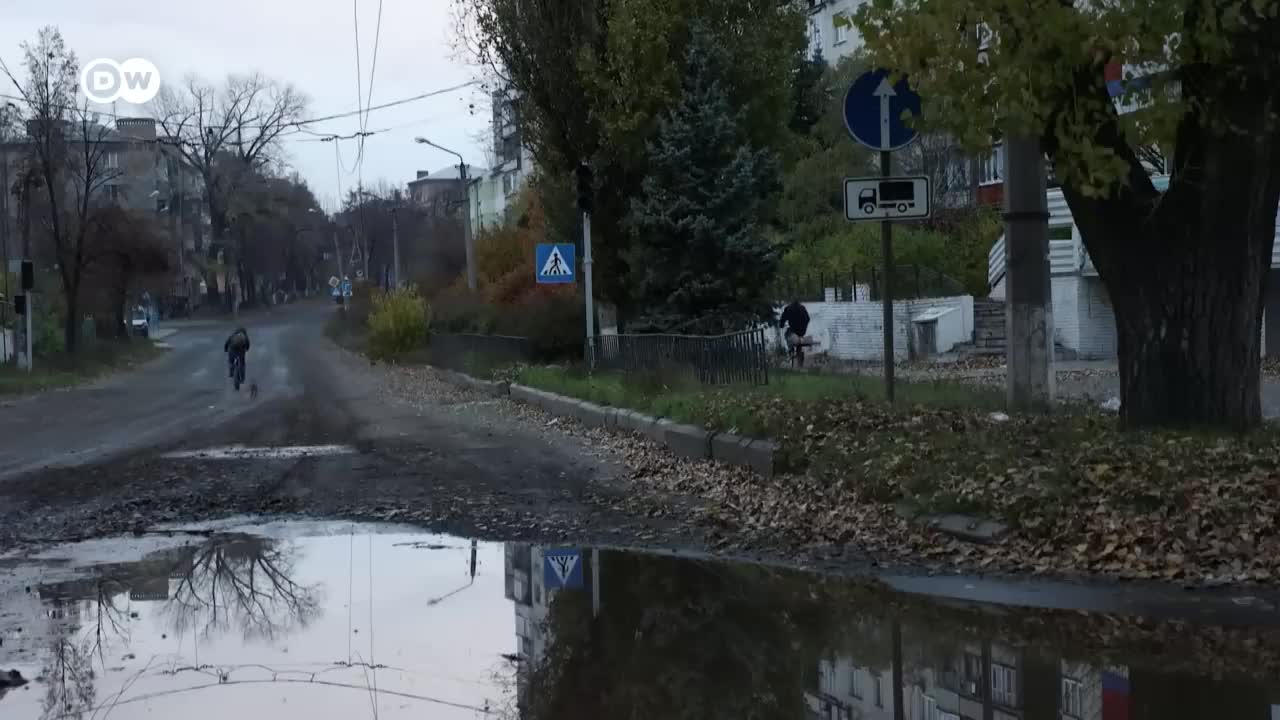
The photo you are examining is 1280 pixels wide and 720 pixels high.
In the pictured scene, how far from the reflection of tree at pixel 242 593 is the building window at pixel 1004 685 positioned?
3.71 meters

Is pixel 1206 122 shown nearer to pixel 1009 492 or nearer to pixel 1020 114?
pixel 1020 114

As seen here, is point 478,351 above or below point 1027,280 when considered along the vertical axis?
below

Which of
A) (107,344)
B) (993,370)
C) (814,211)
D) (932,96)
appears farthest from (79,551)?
(107,344)

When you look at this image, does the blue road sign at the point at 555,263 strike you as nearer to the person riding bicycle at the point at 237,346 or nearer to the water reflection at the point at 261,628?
the person riding bicycle at the point at 237,346

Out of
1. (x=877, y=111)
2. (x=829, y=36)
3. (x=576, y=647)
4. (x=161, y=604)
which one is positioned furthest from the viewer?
(x=829, y=36)

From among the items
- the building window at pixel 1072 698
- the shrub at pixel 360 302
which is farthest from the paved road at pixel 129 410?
the building window at pixel 1072 698

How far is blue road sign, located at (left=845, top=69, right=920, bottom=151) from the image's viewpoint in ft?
38.4

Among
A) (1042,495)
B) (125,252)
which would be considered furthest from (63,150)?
(1042,495)

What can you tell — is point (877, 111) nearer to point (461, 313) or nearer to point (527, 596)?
point (527, 596)

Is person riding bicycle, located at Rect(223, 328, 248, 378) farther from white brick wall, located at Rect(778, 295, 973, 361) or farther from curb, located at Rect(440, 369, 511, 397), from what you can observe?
white brick wall, located at Rect(778, 295, 973, 361)

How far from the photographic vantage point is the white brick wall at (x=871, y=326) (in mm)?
35312

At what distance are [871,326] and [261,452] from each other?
2327 centimetres

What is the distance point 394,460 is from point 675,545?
620 cm

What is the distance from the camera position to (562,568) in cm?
935
